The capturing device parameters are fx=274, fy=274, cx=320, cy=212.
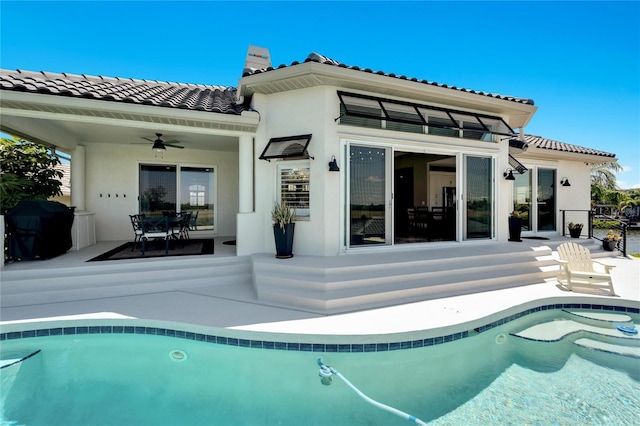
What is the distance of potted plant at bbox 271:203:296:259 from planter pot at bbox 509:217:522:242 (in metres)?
9.67

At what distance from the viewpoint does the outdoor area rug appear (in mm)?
8586

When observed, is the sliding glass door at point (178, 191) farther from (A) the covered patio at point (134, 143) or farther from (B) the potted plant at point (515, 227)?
(B) the potted plant at point (515, 227)

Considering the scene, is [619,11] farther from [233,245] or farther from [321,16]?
[233,245]

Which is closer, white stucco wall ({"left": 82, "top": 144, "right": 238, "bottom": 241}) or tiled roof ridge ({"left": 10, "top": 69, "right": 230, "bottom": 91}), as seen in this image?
tiled roof ridge ({"left": 10, "top": 69, "right": 230, "bottom": 91})

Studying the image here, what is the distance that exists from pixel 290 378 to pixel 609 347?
6.35m

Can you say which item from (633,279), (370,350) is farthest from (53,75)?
(633,279)

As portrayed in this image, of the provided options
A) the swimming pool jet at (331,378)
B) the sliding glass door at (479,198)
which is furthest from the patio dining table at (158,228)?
the sliding glass door at (479,198)

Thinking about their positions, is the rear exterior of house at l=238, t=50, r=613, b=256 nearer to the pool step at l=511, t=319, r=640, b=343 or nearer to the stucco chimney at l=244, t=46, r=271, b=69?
the stucco chimney at l=244, t=46, r=271, b=69

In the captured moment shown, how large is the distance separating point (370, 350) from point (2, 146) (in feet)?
46.6

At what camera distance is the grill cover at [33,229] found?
7648 mm

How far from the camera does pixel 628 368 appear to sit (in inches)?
191

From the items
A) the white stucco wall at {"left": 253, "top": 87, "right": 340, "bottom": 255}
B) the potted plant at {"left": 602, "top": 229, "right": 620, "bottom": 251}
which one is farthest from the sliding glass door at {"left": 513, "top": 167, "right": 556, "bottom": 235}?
the white stucco wall at {"left": 253, "top": 87, "right": 340, "bottom": 255}

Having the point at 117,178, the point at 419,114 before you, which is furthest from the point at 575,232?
the point at 117,178

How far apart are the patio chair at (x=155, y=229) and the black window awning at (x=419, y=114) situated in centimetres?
691
